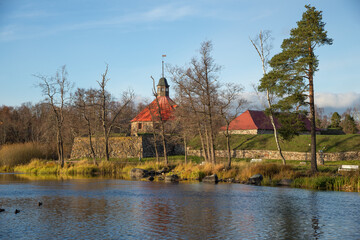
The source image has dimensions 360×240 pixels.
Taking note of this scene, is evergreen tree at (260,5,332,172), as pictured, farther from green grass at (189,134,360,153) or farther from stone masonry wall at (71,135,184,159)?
stone masonry wall at (71,135,184,159)

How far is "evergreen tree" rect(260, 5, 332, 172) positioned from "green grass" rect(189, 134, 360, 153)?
1139 cm

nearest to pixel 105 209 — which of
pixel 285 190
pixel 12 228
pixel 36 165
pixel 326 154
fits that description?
pixel 12 228

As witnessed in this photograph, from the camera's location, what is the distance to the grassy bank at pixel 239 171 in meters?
26.6

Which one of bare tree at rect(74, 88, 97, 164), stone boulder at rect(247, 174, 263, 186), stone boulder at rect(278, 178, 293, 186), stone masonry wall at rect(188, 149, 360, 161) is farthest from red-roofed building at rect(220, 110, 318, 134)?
stone boulder at rect(278, 178, 293, 186)

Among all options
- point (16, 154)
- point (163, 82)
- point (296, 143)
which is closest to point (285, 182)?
point (296, 143)

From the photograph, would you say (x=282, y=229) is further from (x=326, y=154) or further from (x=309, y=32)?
(x=326, y=154)

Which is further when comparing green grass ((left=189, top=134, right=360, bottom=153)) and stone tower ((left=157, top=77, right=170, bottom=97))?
stone tower ((left=157, top=77, right=170, bottom=97))

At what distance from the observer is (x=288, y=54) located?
29500 mm

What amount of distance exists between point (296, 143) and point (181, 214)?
36168 millimetres

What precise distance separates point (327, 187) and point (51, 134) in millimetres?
54877

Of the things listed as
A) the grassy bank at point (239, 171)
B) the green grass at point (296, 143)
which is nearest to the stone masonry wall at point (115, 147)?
the green grass at point (296, 143)

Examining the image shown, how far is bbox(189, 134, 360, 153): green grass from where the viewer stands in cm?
4569

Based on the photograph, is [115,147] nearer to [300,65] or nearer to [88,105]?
[88,105]

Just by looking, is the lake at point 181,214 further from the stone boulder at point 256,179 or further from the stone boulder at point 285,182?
the stone boulder at point 256,179
